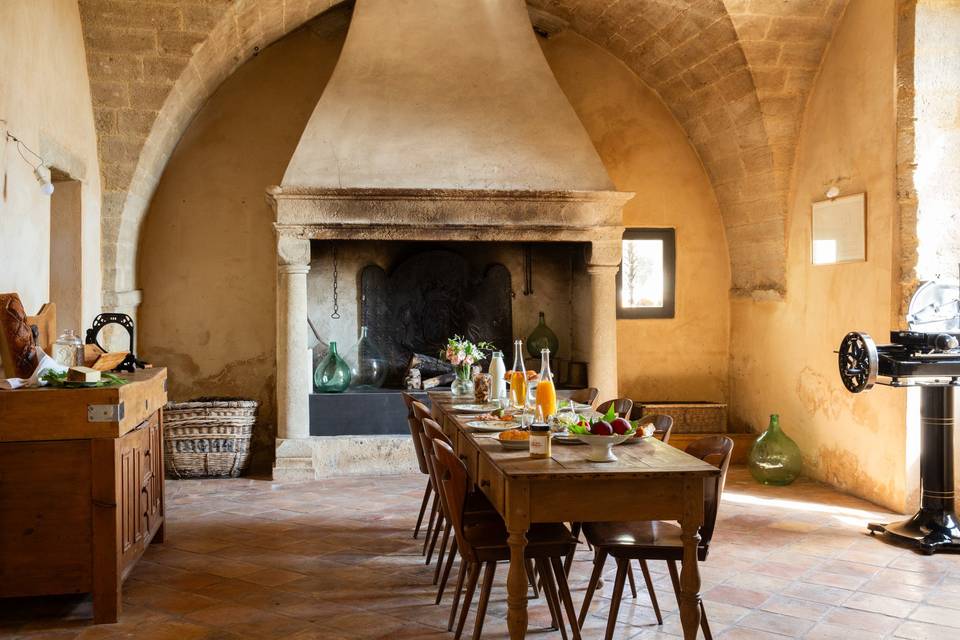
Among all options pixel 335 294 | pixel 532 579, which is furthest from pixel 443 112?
pixel 532 579

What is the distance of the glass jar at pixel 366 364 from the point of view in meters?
7.40

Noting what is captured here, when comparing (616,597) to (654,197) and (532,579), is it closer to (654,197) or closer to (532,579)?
(532,579)

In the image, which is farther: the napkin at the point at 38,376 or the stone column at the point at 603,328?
the stone column at the point at 603,328

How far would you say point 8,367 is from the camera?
380 centimetres

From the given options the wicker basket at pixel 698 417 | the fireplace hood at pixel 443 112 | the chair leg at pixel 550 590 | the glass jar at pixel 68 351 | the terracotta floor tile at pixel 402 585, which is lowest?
the terracotta floor tile at pixel 402 585

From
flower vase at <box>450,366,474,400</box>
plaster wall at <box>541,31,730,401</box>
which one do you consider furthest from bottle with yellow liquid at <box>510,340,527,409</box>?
plaster wall at <box>541,31,730,401</box>

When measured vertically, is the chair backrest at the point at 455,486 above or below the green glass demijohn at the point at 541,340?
below

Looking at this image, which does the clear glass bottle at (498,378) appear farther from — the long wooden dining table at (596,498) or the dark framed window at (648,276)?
the dark framed window at (648,276)

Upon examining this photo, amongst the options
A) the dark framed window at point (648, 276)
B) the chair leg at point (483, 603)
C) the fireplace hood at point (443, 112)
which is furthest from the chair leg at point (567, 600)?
the dark framed window at point (648, 276)

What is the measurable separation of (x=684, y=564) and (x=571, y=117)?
4.51 meters

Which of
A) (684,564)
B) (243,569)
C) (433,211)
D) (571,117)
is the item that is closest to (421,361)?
(433,211)

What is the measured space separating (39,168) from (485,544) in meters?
3.42

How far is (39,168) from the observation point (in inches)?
196

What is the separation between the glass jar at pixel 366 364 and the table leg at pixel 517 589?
4.42 m
